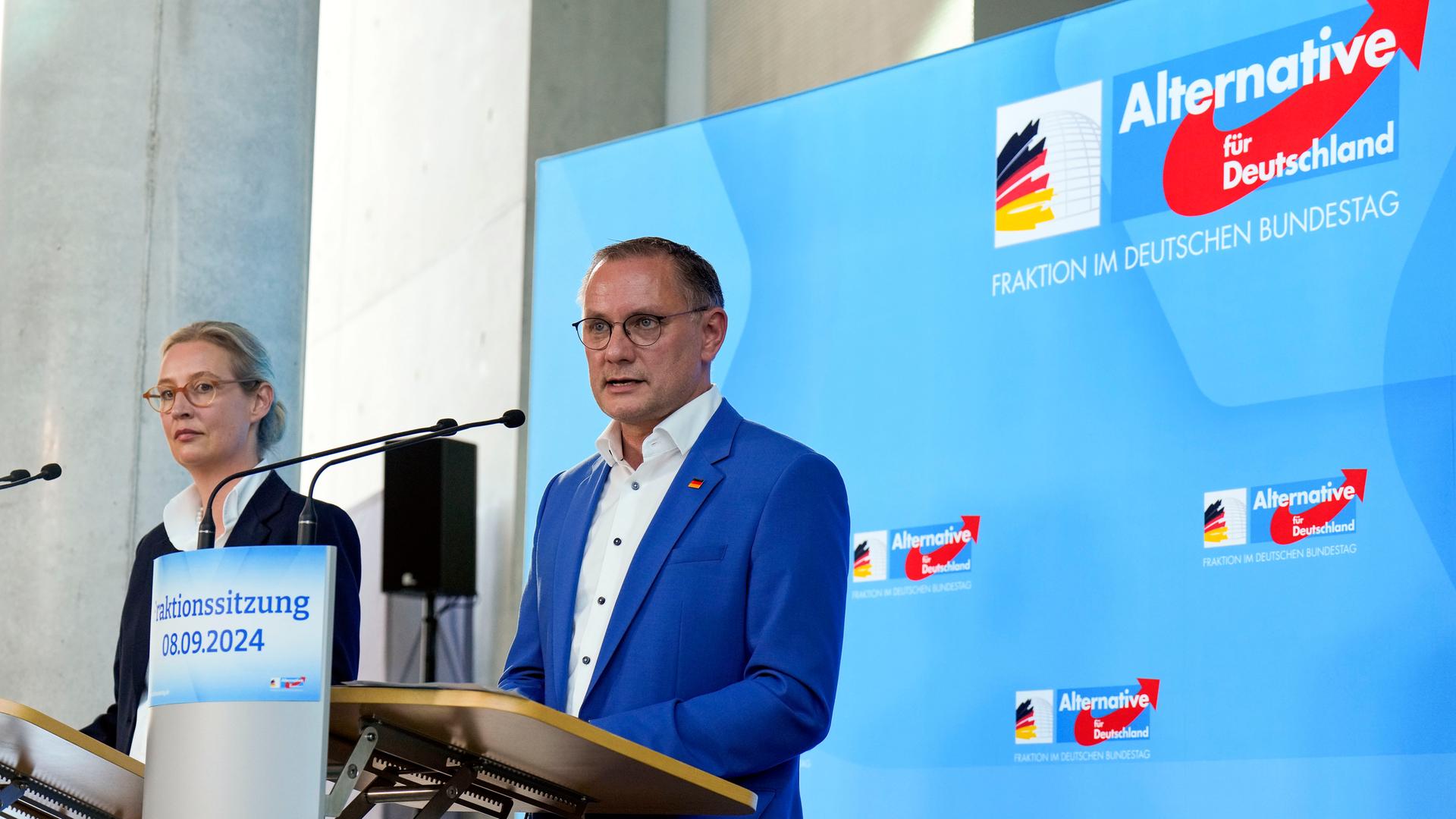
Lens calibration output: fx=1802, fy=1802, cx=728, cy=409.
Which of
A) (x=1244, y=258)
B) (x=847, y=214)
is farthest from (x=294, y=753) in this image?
(x=847, y=214)

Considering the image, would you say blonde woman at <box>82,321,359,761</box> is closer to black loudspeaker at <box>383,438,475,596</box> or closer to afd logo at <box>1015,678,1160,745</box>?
afd logo at <box>1015,678,1160,745</box>

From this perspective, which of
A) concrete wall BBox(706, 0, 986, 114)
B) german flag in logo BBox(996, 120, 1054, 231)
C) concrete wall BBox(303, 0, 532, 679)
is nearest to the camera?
german flag in logo BBox(996, 120, 1054, 231)

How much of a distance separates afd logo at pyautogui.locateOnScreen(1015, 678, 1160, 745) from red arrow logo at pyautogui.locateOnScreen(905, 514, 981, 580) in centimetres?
35

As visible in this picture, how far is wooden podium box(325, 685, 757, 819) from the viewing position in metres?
1.93

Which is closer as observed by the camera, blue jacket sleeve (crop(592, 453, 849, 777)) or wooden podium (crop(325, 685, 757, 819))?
wooden podium (crop(325, 685, 757, 819))

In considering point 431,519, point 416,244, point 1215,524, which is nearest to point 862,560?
point 1215,524

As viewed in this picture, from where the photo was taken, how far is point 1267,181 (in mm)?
3555

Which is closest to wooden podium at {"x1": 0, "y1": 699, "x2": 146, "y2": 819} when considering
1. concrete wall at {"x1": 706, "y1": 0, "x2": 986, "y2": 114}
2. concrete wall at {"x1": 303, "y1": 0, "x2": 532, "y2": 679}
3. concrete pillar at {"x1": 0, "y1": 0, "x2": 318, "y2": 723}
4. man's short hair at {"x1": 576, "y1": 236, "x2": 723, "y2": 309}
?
man's short hair at {"x1": 576, "y1": 236, "x2": 723, "y2": 309}

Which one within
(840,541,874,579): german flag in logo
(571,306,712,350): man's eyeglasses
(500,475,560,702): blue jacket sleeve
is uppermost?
(571,306,712,350): man's eyeglasses

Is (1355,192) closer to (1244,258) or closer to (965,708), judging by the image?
(1244,258)

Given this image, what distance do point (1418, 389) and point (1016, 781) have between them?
44.9 inches

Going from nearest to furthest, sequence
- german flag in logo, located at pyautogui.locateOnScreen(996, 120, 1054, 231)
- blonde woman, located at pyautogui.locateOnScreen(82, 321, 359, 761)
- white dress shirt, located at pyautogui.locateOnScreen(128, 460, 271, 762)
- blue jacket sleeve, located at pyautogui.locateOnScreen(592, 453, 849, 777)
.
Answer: blue jacket sleeve, located at pyautogui.locateOnScreen(592, 453, 849, 777) → blonde woman, located at pyautogui.locateOnScreen(82, 321, 359, 761) → white dress shirt, located at pyautogui.locateOnScreen(128, 460, 271, 762) → german flag in logo, located at pyautogui.locateOnScreen(996, 120, 1054, 231)

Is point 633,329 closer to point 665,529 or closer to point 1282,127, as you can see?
point 665,529

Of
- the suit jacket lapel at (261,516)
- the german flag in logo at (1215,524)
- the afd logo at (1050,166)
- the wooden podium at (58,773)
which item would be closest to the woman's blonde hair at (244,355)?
the suit jacket lapel at (261,516)
